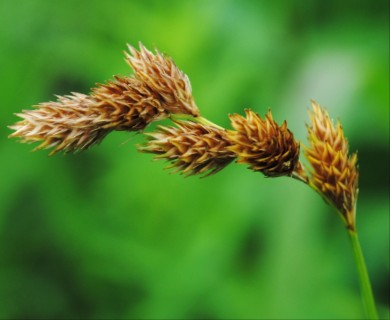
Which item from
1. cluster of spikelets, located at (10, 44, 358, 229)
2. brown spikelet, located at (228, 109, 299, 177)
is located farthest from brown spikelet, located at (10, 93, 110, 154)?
brown spikelet, located at (228, 109, 299, 177)

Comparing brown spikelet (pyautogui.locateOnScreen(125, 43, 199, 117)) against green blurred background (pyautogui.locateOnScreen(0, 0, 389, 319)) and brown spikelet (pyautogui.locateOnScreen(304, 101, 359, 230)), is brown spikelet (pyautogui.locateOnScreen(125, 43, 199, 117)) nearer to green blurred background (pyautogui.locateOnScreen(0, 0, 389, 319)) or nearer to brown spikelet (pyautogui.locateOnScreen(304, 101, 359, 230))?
brown spikelet (pyautogui.locateOnScreen(304, 101, 359, 230))

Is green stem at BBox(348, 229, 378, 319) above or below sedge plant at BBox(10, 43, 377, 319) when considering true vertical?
below

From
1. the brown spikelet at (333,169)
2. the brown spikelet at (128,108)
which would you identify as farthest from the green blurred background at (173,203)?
the brown spikelet at (128,108)

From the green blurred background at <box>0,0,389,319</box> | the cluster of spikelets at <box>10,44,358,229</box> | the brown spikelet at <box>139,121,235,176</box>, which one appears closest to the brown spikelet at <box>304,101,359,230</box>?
the cluster of spikelets at <box>10,44,358,229</box>

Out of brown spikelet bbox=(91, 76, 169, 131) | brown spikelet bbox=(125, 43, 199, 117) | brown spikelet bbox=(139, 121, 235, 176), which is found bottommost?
brown spikelet bbox=(139, 121, 235, 176)

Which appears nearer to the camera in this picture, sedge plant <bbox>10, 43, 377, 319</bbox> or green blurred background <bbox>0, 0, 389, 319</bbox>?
sedge plant <bbox>10, 43, 377, 319</bbox>

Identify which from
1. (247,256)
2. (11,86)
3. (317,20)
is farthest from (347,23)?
(11,86)

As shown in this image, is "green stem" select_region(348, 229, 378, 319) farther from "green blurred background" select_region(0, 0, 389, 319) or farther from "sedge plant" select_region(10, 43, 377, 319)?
"green blurred background" select_region(0, 0, 389, 319)
